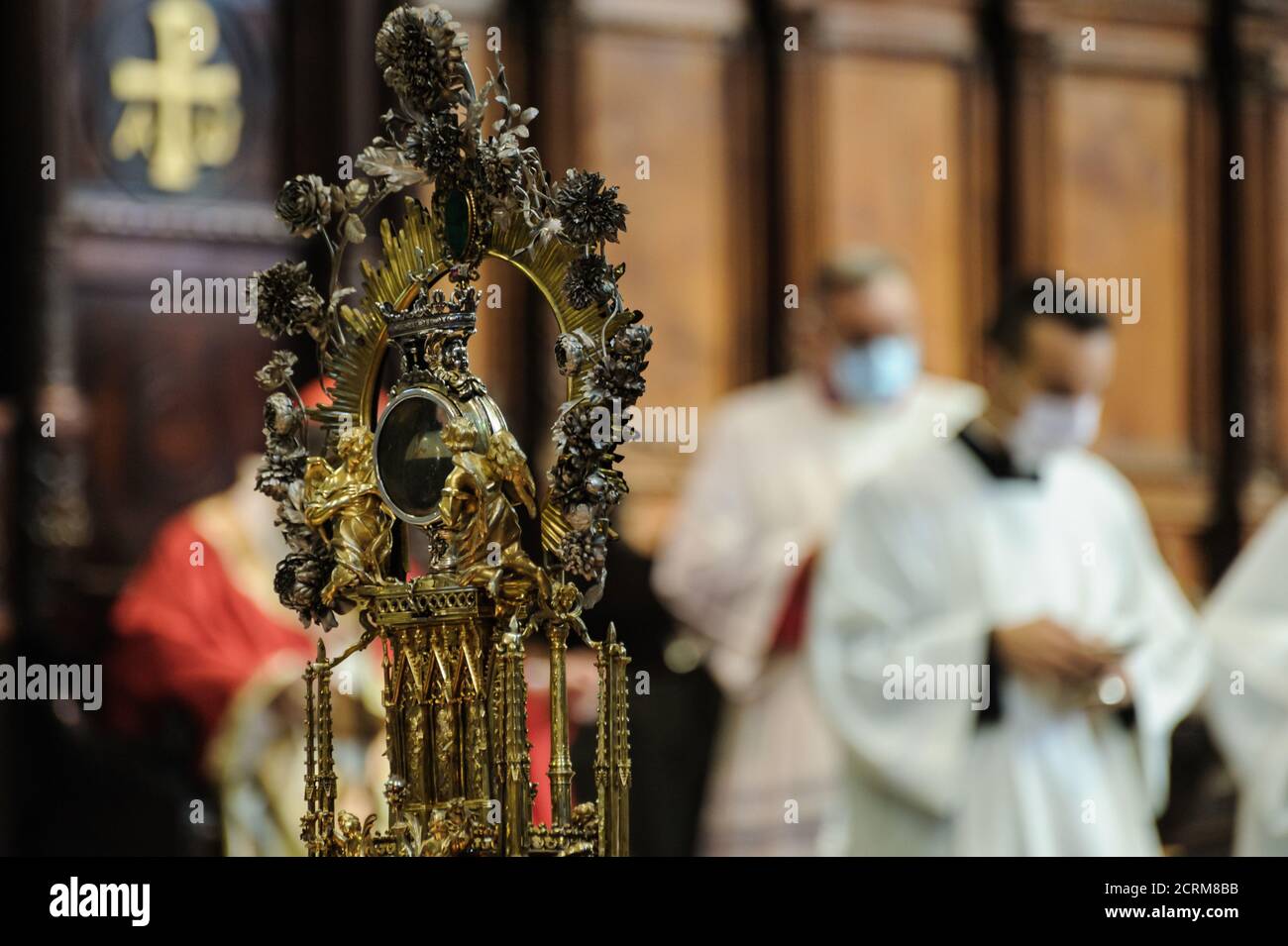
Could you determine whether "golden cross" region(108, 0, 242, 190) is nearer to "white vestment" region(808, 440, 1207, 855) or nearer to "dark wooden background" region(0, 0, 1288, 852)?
"dark wooden background" region(0, 0, 1288, 852)

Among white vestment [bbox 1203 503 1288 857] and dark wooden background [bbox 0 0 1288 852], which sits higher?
dark wooden background [bbox 0 0 1288 852]

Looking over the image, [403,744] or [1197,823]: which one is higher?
[403,744]

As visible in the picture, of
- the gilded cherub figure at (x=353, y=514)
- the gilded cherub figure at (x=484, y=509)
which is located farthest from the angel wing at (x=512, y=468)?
the gilded cherub figure at (x=353, y=514)

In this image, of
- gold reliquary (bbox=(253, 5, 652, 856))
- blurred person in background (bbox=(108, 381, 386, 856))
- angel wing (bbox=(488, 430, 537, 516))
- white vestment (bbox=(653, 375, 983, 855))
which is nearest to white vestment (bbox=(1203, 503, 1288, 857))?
white vestment (bbox=(653, 375, 983, 855))

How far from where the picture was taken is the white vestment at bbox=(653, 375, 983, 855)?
1027 cm

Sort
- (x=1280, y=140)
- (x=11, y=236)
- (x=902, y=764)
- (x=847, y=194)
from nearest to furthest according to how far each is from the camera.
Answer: (x=902, y=764), (x=11, y=236), (x=847, y=194), (x=1280, y=140)

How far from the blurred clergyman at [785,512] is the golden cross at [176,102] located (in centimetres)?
220

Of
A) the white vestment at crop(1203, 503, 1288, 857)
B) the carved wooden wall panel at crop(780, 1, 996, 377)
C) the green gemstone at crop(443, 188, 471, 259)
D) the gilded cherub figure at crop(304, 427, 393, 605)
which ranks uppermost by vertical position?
the carved wooden wall panel at crop(780, 1, 996, 377)

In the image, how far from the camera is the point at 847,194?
11.1 m

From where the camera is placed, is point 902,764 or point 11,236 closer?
point 902,764

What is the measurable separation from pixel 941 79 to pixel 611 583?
2556mm
